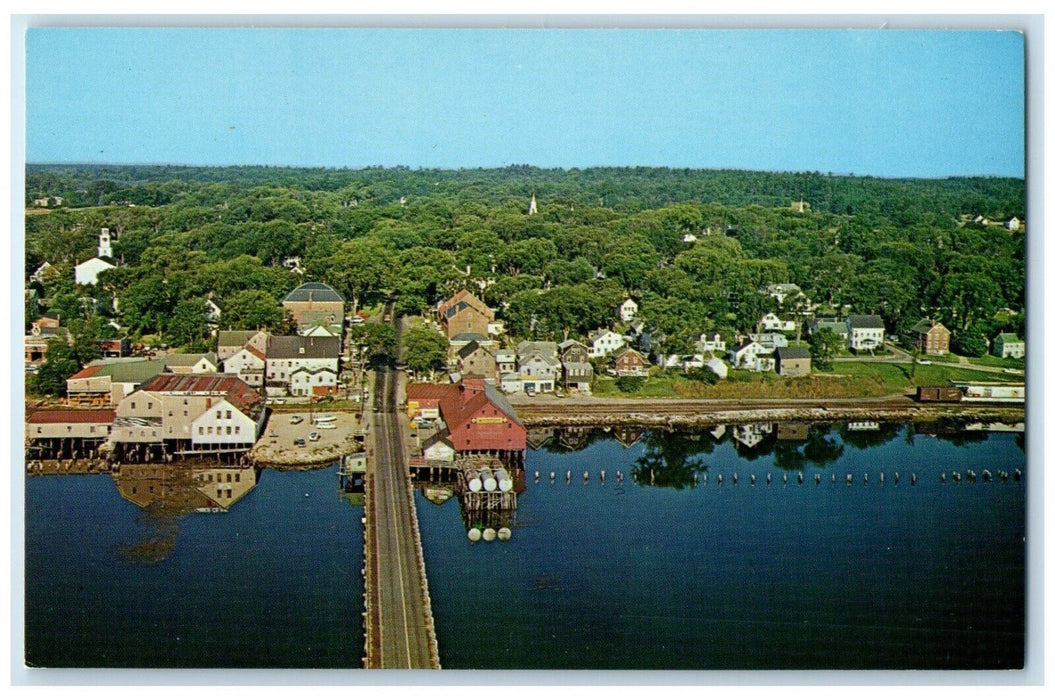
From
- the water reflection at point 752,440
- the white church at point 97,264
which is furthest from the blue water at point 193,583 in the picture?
the white church at point 97,264

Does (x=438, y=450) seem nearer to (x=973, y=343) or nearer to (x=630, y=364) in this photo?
(x=630, y=364)

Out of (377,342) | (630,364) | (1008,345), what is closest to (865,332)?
(1008,345)

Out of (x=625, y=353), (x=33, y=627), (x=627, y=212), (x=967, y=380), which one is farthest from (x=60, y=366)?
(x=967, y=380)

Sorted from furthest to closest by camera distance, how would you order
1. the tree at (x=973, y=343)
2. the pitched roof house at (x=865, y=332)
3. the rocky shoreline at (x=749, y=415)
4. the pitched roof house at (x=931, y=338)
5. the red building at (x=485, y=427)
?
1. the pitched roof house at (x=865, y=332)
2. the pitched roof house at (x=931, y=338)
3. the tree at (x=973, y=343)
4. the rocky shoreline at (x=749, y=415)
5. the red building at (x=485, y=427)

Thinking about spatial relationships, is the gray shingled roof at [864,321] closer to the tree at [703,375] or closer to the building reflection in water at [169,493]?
the tree at [703,375]

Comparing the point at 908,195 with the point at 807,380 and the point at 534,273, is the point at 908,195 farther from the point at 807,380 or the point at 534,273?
the point at 534,273

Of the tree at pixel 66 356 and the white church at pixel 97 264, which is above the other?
the white church at pixel 97 264
